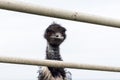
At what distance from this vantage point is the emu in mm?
2414

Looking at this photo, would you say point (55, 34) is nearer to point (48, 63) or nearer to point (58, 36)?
point (58, 36)

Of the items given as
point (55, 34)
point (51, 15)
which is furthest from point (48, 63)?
point (55, 34)

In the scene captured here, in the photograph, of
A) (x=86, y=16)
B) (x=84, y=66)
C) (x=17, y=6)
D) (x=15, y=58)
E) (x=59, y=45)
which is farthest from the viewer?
(x=59, y=45)

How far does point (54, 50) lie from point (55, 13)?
165 cm

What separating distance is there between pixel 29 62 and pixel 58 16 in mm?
280

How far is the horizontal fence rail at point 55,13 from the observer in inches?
30.5

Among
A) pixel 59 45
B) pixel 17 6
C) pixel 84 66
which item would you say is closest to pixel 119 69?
pixel 84 66

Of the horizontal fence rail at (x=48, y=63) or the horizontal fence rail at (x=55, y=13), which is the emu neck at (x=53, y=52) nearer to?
the horizontal fence rail at (x=48, y=63)

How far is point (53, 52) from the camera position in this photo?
2.46 meters

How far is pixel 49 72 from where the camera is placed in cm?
246

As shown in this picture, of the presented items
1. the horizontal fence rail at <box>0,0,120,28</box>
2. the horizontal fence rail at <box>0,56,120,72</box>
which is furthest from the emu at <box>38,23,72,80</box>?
the horizontal fence rail at <box>0,0,120,28</box>

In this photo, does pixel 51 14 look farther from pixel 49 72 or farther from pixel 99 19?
pixel 49 72

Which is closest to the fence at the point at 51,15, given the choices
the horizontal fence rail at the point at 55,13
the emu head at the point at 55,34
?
the horizontal fence rail at the point at 55,13

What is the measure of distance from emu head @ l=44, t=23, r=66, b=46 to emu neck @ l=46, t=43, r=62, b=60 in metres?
0.04
